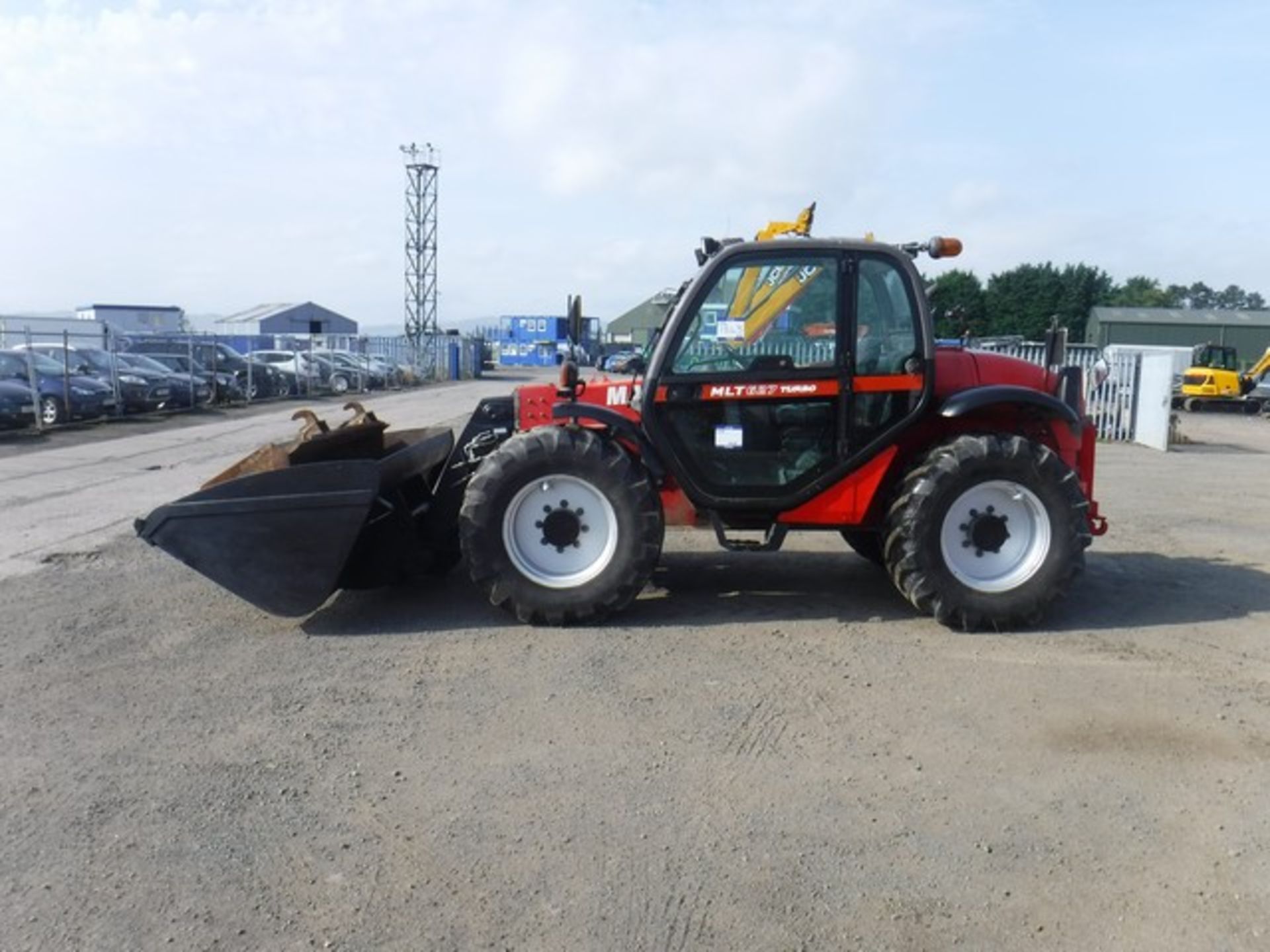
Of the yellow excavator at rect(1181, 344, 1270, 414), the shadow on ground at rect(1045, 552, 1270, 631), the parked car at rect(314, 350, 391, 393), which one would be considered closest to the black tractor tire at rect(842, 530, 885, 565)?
the shadow on ground at rect(1045, 552, 1270, 631)

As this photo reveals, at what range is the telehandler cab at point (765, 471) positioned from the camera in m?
6.20

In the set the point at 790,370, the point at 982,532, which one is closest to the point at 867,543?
the point at 982,532

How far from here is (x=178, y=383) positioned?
25.5 metres

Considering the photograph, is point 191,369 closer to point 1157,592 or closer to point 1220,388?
point 1157,592

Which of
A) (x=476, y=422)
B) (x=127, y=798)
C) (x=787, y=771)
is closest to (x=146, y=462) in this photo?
(x=476, y=422)

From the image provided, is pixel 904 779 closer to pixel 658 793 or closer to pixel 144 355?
pixel 658 793

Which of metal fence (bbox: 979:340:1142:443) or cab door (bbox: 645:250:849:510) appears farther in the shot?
metal fence (bbox: 979:340:1142:443)

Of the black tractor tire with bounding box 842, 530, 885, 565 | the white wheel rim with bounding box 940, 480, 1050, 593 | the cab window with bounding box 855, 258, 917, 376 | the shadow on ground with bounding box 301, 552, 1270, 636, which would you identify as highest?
the cab window with bounding box 855, 258, 917, 376

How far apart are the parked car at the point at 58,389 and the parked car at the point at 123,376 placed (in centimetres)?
43

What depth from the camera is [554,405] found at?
6.52 m

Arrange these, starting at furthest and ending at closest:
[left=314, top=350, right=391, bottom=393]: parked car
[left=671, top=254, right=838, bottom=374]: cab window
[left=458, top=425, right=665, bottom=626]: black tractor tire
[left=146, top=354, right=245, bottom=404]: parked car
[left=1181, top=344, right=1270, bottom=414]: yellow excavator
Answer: [left=314, top=350, right=391, bottom=393]: parked car
[left=1181, top=344, right=1270, bottom=414]: yellow excavator
[left=146, top=354, right=245, bottom=404]: parked car
[left=671, top=254, right=838, bottom=374]: cab window
[left=458, top=425, right=665, bottom=626]: black tractor tire

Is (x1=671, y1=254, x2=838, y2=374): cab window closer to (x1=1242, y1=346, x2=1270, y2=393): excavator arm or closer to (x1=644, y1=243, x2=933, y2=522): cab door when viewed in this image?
(x1=644, y1=243, x2=933, y2=522): cab door

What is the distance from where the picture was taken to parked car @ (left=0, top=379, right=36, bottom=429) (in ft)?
61.5

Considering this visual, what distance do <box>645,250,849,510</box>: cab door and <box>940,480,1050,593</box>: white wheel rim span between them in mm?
809
